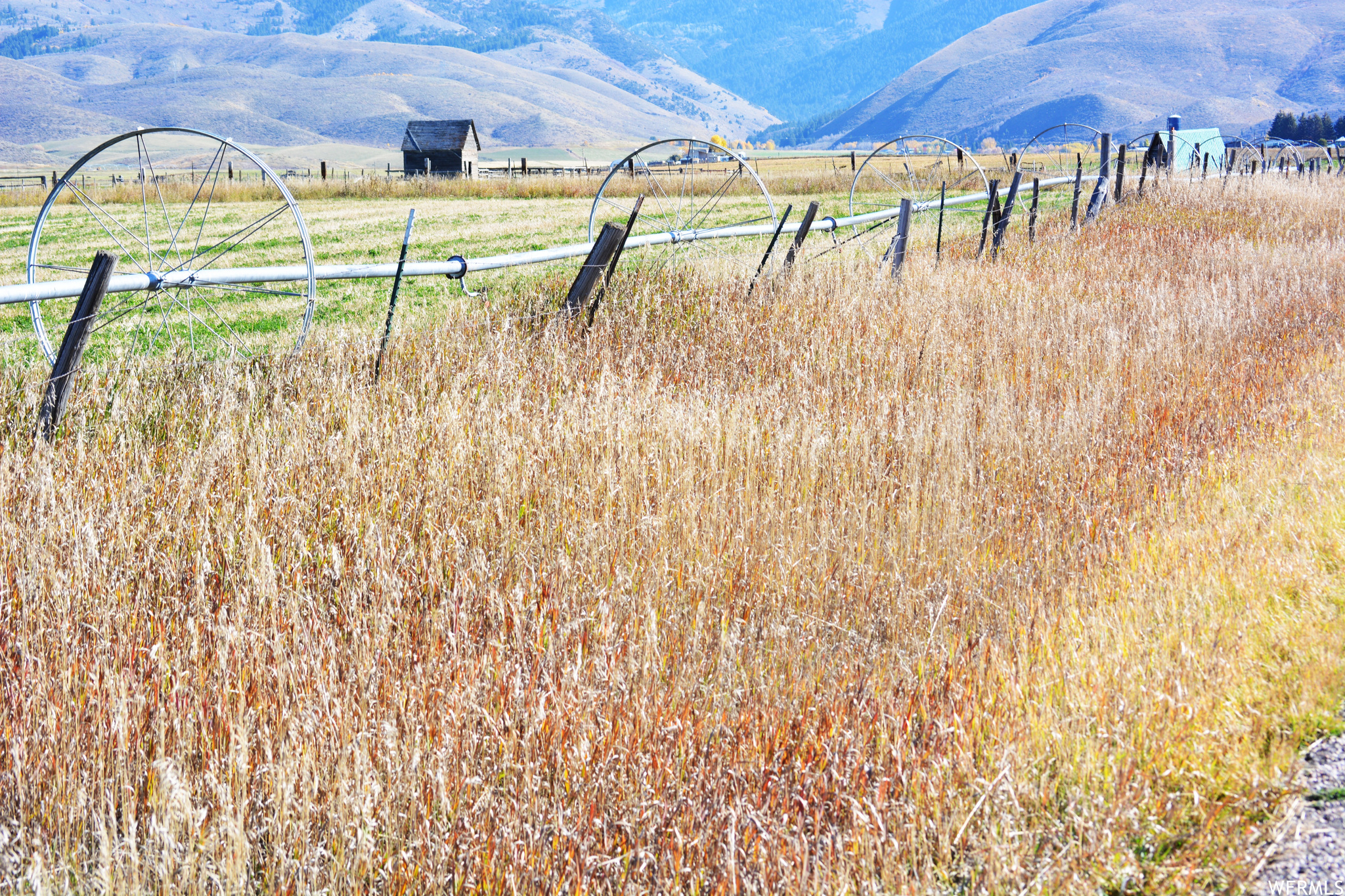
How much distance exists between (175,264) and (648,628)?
51.9ft

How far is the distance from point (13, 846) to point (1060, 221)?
16861 millimetres

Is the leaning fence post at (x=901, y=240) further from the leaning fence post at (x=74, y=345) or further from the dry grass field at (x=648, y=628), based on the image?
the leaning fence post at (x=74, y=345)

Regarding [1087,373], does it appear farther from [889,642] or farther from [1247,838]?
[1247,838]

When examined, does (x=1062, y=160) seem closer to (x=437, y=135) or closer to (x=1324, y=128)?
(x=437, y=135)

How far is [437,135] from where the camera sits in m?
76.2

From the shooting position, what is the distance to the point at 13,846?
2.43 meters

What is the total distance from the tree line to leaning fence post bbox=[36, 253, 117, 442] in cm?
13694

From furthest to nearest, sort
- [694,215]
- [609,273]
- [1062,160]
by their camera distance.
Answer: [1062,160]
[694,215]
[609,273]

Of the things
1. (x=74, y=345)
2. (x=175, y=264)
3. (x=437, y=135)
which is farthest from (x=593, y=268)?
(x=437, y=135)

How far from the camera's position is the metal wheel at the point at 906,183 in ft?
53.5

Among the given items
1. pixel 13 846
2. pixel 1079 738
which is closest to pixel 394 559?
pixel 13 846

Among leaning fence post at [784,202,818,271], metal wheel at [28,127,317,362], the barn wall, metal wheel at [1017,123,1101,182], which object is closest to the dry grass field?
metal wheel at [28,127,317,362]

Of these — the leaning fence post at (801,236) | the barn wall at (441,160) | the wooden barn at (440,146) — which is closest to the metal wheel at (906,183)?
the leaning fence post at (801,236)

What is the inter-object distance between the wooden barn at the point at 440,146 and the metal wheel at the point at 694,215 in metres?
26.8
